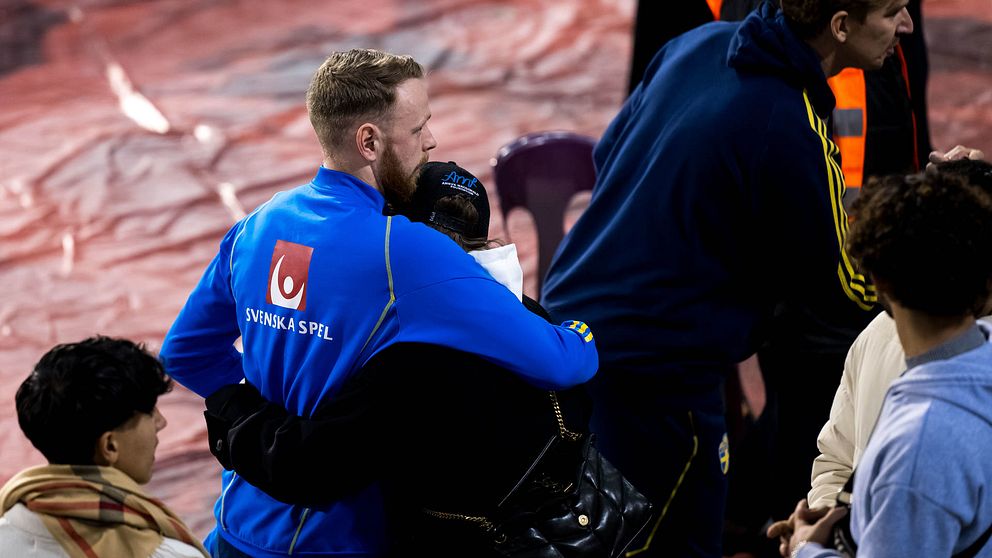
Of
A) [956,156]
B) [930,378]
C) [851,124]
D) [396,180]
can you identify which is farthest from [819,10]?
[930,378]

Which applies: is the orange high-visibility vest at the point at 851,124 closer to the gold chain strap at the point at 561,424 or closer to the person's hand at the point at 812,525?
the gold chain strap at the point at 561,424

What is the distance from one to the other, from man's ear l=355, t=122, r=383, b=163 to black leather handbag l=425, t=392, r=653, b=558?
470 mm

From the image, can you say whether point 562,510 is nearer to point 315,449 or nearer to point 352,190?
point 315,449

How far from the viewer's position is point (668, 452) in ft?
7.84

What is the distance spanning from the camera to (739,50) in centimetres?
219

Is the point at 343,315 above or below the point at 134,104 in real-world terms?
above

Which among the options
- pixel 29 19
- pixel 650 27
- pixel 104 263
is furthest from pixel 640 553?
pixel 29 19

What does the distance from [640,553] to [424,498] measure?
74cm

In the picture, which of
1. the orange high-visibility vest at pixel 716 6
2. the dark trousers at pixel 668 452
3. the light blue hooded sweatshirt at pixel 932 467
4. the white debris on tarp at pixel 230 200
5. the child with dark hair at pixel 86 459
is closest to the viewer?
the light blue hooded sweatshirt at pixel 932 467

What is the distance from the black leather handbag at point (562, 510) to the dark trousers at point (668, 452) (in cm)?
40

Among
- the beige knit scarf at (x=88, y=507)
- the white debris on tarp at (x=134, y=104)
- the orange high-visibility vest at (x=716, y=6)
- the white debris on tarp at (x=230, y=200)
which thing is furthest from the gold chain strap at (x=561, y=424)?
the white debris on tarp at (x=134, y=104)

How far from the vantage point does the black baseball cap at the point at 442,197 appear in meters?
1.85

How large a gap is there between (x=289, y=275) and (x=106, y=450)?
353 millimetres

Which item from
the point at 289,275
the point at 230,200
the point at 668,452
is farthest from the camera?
the point at 230,200
